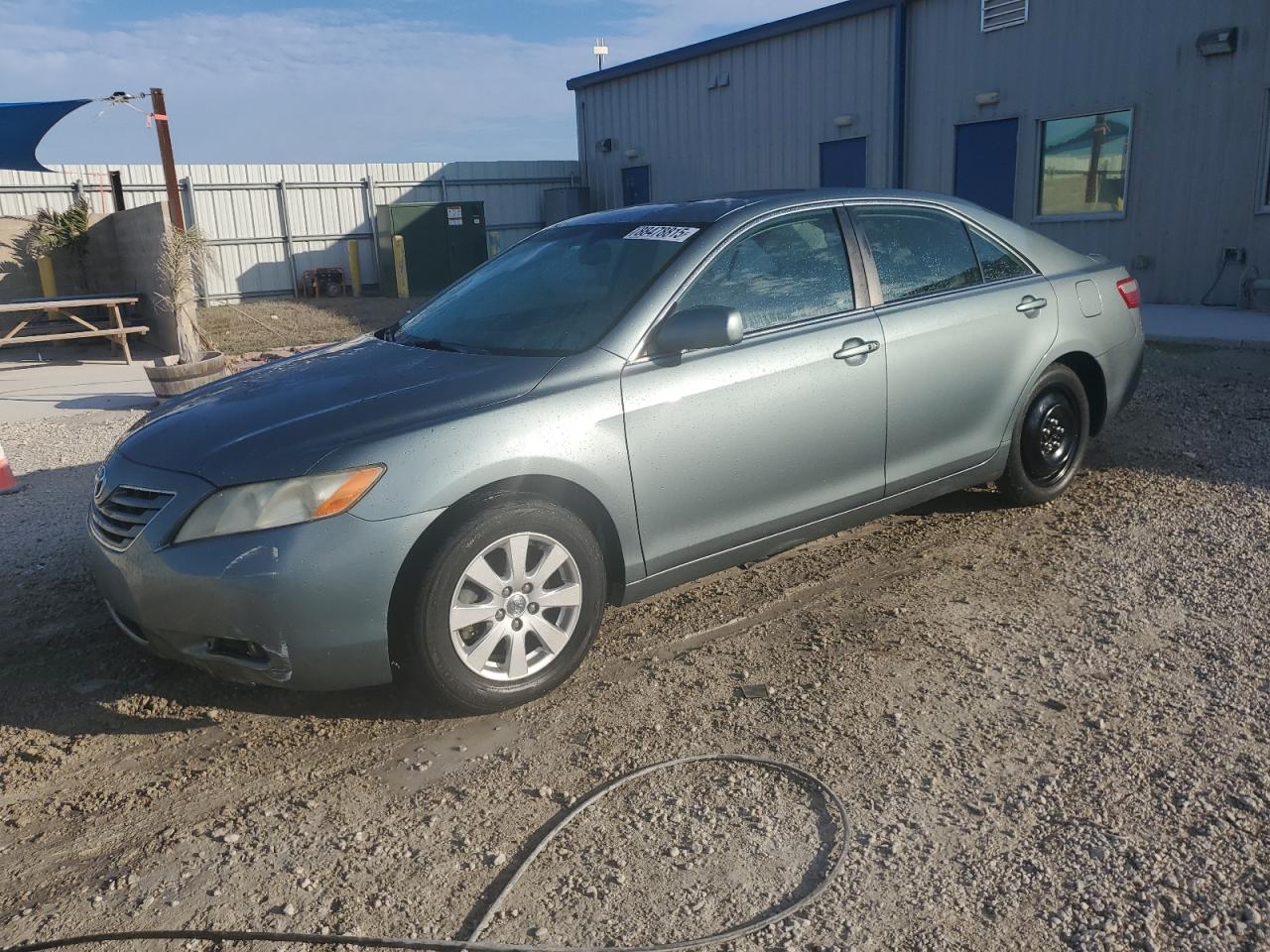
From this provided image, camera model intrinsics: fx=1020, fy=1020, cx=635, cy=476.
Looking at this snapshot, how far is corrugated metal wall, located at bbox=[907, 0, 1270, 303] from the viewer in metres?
11.8

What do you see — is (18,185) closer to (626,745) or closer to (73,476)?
(73,476)

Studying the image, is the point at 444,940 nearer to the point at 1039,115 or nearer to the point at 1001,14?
the point at 1039,115

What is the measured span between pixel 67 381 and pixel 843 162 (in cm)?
1222

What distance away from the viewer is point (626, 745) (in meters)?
3.12

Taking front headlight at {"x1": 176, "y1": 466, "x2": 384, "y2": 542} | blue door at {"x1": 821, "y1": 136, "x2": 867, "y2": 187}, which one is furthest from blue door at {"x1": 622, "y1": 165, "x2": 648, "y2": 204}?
front headlight at {"x1": 176, "y1": 466, "x2": 384, "y2": 542}

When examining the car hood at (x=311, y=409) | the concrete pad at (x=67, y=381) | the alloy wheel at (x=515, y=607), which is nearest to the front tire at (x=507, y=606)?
the alloy wheel at (x=515, y=607)

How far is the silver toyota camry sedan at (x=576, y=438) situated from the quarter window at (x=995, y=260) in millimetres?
12

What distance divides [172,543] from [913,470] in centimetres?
292

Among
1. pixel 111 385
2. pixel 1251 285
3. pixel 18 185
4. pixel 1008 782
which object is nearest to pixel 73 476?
pixel 111 385

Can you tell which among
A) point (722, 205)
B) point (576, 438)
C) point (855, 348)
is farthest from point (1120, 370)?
point (576, 438)

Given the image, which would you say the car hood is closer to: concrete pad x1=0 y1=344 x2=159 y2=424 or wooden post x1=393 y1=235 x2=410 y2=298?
concrete pad x1=0 y1=344 x2=159 y2=424

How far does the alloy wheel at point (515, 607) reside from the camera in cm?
318

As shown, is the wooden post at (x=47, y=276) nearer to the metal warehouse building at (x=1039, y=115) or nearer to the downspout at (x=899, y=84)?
the metal warehouse building at (x=1039, y=115)

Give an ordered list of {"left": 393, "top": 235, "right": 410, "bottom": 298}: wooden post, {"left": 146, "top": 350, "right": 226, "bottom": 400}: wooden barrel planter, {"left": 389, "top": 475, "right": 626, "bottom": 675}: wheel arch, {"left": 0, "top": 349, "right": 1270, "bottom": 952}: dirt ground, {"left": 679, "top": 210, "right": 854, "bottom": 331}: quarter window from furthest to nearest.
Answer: {"left": 393, "top": 235, "right": 410, "bottom": 298}: wooden post < {"left": 146, "top": 350, "right": 226, "bottom": 400}: wooden barrel planter < {"left": 679, "top": 210, "right": 854, "bottom": 331}: quarter window < {"left": 389, "top": 475, "right": 626, "bottom": 675}: wheel arch < {"left": 0, "top": 349, "right": 1270, "bottom": 952}: dirt ground
